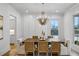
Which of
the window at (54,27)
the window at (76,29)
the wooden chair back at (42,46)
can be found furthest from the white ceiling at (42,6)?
the window at (54,27)

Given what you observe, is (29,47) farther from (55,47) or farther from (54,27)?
(54,27)

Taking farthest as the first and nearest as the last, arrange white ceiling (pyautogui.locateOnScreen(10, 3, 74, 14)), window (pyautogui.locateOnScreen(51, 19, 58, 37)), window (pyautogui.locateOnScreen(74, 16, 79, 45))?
window (pyautogui.locateOnScreen(51, 19, 58, 37)) → window (pyautogui.locateOnScreen(74, 16, 79, 45)) → white ceiling (pyautogui.locateOnScreen(10, 3, 74, 14))

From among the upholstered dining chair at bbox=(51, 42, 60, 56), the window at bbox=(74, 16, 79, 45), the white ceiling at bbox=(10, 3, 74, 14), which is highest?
Result: the white ceiling at bbox=(10, 3, 74, 14)

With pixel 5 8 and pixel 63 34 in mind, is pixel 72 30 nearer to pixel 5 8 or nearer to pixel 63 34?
pixel 63 34

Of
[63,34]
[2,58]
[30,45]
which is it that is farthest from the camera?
[63,34]

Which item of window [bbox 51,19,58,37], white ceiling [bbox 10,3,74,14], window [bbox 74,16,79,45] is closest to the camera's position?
white ceiling [bbox 10,3,74,14]

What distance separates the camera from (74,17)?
324 inches

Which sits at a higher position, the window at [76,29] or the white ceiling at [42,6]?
the white ceiling at [42,6]

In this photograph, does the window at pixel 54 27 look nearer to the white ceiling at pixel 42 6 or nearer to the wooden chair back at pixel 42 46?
the white ceiling at pixel 42 6

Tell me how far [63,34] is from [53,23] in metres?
1.26

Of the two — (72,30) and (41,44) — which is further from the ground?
(72,30)

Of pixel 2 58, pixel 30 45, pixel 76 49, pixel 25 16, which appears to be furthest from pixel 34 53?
pixel 25 16

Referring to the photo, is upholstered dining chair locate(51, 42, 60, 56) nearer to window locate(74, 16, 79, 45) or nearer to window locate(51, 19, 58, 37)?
window locate(74, 16, 79, 45)

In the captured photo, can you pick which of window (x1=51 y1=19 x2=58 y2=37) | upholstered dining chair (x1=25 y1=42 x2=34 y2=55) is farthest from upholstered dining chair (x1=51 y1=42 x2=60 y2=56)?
window (x1=51 y1=19 x2=58 y2=37)
